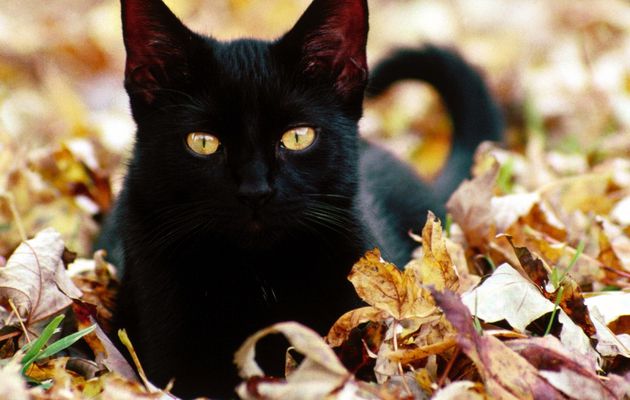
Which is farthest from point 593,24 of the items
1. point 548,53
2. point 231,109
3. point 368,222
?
point 231,109

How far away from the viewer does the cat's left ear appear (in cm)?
165

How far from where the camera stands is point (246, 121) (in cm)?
157

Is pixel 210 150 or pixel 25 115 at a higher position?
pixel 210 150

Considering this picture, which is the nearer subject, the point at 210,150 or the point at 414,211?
the point at 210,150

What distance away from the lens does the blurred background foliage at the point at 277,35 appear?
2656 millimetres

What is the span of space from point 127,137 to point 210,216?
185 cm

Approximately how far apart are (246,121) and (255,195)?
0.17 m

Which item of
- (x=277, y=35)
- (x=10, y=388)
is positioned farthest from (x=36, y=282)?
(x=277, y=35)

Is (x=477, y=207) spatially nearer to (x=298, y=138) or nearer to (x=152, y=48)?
(x=298, y=138)

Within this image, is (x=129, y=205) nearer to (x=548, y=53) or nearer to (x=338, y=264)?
(x=338, y=264)

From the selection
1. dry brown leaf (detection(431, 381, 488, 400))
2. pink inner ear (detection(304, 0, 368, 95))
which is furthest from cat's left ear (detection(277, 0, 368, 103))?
dry brown leaf (detection(431, 381, 488, 400))

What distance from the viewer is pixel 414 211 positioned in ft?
8.00

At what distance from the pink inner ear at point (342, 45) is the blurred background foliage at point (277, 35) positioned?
100cm

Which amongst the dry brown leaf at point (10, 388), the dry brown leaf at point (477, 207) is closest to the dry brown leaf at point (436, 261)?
the dry brown leaf at point (477, 207)
